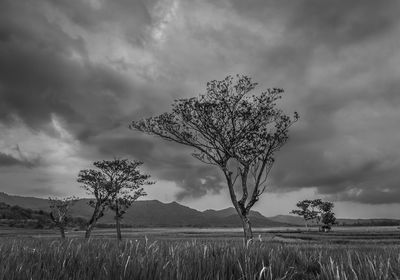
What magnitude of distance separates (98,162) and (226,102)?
152ft

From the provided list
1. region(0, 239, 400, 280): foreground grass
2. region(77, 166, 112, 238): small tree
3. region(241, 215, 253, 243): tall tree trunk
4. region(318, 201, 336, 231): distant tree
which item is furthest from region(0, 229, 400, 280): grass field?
region(318, 201, 336, 231): distant tree

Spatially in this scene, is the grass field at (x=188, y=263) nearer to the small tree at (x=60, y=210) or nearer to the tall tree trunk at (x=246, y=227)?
the tall tree trunk at (x=246, y=227)

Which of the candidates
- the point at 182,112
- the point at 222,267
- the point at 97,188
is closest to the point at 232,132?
the point at 182,112

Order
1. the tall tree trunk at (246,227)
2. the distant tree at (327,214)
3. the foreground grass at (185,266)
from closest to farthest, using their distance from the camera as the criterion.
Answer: the foreground grass at (185,266) → the tall tree trunk at (246,227) → the distant tree at (327,214)

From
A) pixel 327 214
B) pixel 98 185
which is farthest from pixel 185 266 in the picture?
pixel 327 214

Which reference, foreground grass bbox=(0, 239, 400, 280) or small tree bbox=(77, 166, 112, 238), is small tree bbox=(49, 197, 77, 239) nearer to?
small tree bbox=(77, 166, 112, 238)

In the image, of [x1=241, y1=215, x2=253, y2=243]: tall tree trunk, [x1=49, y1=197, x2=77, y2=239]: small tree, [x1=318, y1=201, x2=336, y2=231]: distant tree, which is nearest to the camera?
[x1=241, y1=215, x2=253, y2=243]: tall tree trunk

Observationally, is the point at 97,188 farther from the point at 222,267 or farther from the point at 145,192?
the point at 222,267

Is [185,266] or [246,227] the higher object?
[246,227]

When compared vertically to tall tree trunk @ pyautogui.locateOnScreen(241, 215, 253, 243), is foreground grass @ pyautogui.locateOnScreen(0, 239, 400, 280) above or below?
below

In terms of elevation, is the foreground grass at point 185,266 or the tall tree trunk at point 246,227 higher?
the tall tree trunk at point 246,227

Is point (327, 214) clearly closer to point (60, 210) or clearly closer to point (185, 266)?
point (60, 210)

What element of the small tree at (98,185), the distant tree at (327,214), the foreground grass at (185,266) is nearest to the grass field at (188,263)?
the foreground grass at (185,266)

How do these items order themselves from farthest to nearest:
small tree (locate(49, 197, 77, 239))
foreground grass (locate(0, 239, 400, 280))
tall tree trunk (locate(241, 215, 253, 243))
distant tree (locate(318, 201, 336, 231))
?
distant tree (locate(318, 201, 336, 231))
small tree (locate(49, 197, 77, 239))
tall tree trunk (locate(241, 215, 253, 243))
foreground grass (locate(0, 239, 400, 280))
